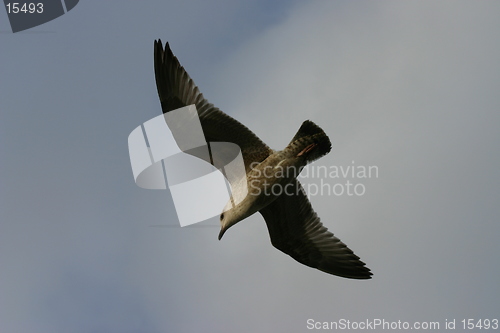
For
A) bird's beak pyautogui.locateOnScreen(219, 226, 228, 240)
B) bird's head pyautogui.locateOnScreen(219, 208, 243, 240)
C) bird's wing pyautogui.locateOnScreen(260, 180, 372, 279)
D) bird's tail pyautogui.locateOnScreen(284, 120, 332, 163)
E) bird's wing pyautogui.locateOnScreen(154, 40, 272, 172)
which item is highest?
bird's wing pyautogui.locateOnScreen(154, 40, 272, 172)

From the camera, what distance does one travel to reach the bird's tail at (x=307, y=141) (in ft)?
36.0

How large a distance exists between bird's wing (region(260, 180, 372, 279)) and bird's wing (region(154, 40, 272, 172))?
1411 mm

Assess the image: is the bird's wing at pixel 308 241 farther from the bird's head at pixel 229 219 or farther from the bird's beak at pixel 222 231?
the bird's beak at pixel 222 231

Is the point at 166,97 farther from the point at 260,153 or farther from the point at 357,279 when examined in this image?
the point at 357,279

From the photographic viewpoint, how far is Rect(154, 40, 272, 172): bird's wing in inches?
422

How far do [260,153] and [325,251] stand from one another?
2.52 meters

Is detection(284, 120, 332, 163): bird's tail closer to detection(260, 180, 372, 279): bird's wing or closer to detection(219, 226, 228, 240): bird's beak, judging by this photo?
detection(260, 180, 372, 279): bird's wing

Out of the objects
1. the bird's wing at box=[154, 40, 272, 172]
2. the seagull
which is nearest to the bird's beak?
the seagull

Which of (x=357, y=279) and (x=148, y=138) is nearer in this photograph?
(x=148, y=138)

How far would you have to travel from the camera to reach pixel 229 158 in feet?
36.4

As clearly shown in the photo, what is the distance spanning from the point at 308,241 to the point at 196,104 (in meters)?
3.57

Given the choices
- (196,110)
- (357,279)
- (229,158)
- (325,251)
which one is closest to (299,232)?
(325,251)

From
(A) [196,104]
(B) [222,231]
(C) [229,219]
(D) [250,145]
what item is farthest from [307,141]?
(B) [222,231]

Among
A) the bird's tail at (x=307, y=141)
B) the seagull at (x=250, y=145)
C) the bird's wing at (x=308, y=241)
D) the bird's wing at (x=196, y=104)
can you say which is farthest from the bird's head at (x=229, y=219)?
the bird's tail at (x=307, y=141)
